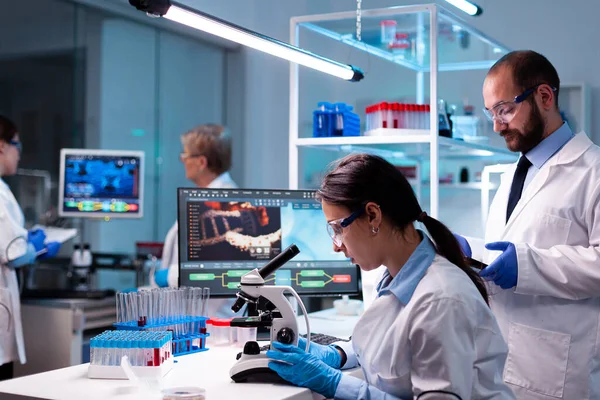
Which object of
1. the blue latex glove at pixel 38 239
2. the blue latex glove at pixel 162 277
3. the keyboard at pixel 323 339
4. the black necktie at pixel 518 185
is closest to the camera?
the keyboard at pixel 323 339

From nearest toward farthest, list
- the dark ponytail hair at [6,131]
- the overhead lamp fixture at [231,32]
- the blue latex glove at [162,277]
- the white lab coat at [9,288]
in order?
the overhead lamp fixture at [231,32]
the blue latex glove at [162,277]
the white lab coat at [9,288]
the dark ponytail hair at [6,131]

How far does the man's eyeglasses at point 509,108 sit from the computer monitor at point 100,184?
8.29 feet

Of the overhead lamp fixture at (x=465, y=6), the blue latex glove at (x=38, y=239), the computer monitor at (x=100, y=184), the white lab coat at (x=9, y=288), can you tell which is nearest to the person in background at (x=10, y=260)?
the white lab coat at (x=9, y=288)

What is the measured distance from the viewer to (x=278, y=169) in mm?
6680

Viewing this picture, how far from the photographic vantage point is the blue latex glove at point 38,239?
4125 mm

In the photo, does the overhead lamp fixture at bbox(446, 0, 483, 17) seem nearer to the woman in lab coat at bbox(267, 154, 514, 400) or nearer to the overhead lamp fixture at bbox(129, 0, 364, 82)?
the overhead lamp fixture at bbox(129, 0, 364, 82)

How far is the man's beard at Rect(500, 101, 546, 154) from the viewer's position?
245cm

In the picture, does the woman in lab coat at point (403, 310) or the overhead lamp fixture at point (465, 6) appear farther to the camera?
the overhead lamp fixture at point (465, 6)

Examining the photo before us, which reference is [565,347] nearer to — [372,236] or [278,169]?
[372,236]

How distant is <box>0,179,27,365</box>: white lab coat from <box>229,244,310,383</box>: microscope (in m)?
2.01

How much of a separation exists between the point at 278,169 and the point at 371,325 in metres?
4.90

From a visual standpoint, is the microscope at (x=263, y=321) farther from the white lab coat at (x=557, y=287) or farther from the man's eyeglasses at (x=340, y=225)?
the white lab coat at (x=557, y=287)

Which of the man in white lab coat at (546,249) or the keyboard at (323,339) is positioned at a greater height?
the man in white lab coat at (546,249)

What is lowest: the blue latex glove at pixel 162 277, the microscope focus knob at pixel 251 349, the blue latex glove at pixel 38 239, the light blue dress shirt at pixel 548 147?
the microscope focus knob at pixel 251 349
